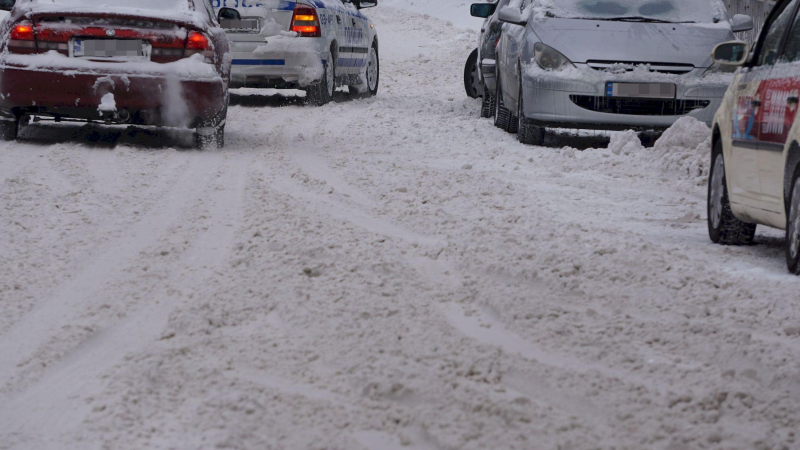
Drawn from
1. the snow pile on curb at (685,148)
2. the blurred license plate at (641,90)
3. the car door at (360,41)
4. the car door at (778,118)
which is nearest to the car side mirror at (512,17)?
the blurred license plate at (641,90)

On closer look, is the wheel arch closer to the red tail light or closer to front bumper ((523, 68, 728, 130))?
front bumper ((523, 68, 728, 130))

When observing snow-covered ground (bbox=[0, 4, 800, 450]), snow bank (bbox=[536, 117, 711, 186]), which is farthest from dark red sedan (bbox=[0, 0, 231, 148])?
snow bank (bbox=[536, 117, 711, 186])

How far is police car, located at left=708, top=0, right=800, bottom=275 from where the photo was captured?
527cm

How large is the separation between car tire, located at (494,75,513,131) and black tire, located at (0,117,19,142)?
5.05m

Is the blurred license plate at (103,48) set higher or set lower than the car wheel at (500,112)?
higher

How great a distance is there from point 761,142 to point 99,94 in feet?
17.6

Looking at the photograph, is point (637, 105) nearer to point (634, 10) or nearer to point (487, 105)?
point (634, 10)

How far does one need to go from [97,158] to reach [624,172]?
4145 millimetres

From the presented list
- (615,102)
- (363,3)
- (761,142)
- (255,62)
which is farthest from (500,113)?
(761,142)

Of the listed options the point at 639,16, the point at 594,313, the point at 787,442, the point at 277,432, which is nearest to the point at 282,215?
the point at 594,313

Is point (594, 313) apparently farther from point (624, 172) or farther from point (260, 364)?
point (624, 172)

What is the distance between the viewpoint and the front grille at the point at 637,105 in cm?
1008

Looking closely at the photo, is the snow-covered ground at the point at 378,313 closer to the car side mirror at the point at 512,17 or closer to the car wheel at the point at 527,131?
the car wheel at the point at 527,131

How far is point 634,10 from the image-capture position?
10.7m
